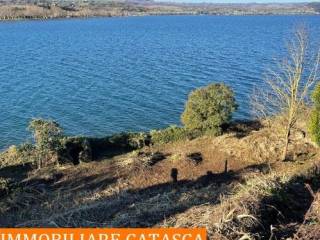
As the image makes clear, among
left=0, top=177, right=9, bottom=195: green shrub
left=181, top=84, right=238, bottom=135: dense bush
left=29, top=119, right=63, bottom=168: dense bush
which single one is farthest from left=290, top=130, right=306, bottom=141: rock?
left=0, top=177, right=9, bottom=195: green shrub

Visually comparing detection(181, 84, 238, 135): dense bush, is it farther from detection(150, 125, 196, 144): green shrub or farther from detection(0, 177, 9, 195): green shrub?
detection(0, 177, 9, 195): green shrub

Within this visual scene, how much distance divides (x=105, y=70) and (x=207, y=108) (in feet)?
105

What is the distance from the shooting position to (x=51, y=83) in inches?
1895

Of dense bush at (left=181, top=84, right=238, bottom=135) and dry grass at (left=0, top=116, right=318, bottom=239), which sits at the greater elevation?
dense bush at (left=181, top=84, right=238, bottom=135)

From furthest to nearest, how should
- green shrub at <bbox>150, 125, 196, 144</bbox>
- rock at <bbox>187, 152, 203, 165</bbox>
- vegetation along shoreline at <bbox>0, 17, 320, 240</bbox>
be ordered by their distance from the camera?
green shrub at <bbox>150, 125, 196, 144</bbox> < rock at <bbox>187, 152, 203, 165</bbox> < vegetation along shoreline at <bbox>0, 17, 320, 240</bbox>

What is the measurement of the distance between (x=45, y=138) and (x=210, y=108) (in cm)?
880

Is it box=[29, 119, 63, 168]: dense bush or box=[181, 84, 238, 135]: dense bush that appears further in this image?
box=[181, 84, 238, 135]: dense bush

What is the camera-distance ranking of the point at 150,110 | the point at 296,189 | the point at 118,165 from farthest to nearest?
the point at 150,110 → the point at 118,165 → the point at 296,189

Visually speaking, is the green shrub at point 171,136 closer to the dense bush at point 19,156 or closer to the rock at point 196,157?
the rock at point 196,157

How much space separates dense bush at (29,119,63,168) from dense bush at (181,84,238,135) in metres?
7.23

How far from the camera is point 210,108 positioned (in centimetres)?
2489

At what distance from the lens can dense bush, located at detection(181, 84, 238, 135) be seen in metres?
25.0

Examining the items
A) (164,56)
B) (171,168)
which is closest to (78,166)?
(171,168)

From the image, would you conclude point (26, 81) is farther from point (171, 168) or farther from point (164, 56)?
point (171, 168)
